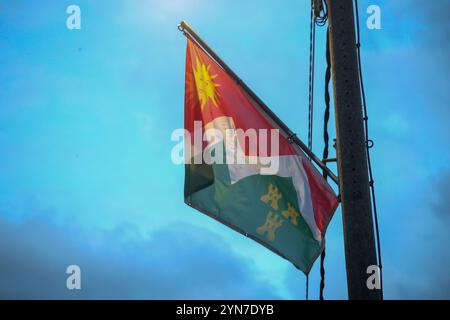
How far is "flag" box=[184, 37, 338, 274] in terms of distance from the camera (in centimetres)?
556

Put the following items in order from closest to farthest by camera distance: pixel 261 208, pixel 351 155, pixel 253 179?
pixel 351 155 < pixel 261 208 < pixel 253 179

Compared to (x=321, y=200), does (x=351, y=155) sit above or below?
above

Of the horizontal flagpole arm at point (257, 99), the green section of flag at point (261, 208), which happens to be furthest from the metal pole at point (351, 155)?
the green section of flag at point (261, 208)

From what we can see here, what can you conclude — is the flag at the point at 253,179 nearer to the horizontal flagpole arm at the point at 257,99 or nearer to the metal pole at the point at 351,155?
the horizontal flagpole arm at the point at 257,99

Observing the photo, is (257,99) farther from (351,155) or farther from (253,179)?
(351,155)

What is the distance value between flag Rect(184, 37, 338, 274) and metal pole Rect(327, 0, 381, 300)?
0.88 meters

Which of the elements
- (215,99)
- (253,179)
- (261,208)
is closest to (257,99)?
(215,99)

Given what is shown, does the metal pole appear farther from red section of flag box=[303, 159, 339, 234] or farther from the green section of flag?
the green section of flag

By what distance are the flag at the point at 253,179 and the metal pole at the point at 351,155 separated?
2.89ft

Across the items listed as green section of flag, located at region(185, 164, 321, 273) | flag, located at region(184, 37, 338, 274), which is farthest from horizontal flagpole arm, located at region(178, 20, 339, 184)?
green section of flag, located at region(185, 164, 321, 273)

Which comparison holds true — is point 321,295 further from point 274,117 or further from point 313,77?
point 313,77

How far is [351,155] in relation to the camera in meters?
4.82

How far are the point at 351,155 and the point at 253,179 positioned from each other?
1325 millimetres
